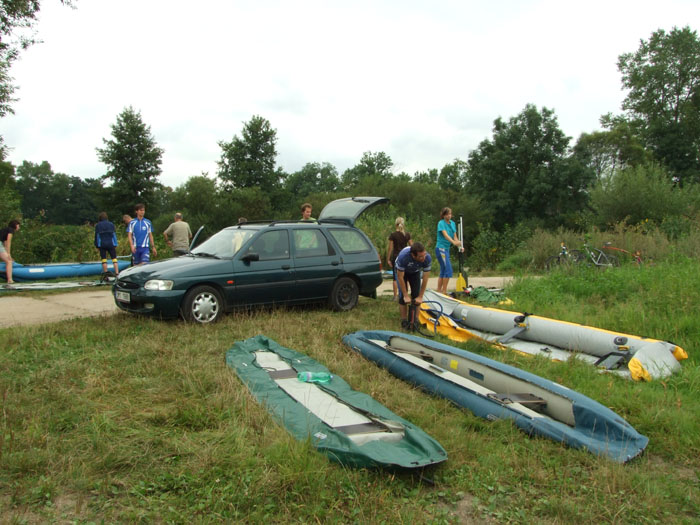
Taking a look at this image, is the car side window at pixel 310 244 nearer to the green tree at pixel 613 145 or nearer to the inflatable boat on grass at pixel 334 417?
the inflatable boat on grass at pixel 334 417

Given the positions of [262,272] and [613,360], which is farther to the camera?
[262,272]

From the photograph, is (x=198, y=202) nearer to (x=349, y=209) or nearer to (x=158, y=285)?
(x=349, y=209)

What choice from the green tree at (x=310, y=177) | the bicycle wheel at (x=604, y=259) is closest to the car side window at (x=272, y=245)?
the bicycle wheel at (x=604, y=259)

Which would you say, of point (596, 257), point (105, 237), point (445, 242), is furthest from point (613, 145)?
point (105, 237)

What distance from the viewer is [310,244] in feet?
30.4

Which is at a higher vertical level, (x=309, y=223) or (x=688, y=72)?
(x=688, y=72)

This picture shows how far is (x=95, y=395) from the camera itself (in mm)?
4750

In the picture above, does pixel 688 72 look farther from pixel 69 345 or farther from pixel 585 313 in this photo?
pixel 69 345

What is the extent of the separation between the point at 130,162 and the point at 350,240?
3844 cm

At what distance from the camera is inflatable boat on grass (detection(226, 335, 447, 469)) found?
3510 millimetres

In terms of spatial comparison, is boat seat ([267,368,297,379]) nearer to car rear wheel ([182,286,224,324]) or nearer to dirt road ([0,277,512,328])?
car rear wheel ([182,286,224,324])

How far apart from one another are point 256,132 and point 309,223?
46426 millimetres

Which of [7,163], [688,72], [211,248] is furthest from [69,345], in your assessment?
[7,163]

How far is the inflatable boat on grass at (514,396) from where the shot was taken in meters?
4.04
